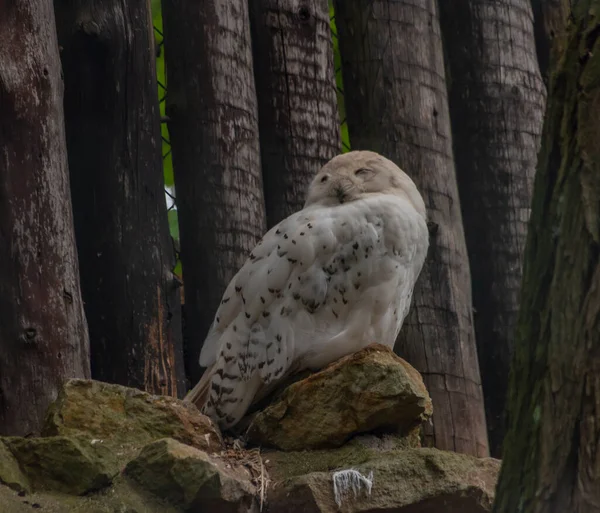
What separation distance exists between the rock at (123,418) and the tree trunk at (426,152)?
4.16 ft

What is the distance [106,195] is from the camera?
4.79m

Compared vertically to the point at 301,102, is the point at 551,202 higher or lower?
lower

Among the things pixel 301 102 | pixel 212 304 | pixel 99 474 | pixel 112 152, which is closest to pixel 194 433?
pixel 99 474

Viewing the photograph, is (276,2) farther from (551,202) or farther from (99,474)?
(551,202)

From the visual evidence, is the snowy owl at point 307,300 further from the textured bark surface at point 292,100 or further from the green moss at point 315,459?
the textured bark surface at point 292,100

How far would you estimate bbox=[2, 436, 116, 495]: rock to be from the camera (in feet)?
11.6

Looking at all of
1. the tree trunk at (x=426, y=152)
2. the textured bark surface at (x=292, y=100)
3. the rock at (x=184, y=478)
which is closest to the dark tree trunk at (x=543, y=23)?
the tree trunk at (x=426, y=152)

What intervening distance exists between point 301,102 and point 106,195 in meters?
1.03

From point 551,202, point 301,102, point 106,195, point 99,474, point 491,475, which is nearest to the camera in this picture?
point 551,202

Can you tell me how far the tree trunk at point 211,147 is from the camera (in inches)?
197

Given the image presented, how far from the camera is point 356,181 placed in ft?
15.6

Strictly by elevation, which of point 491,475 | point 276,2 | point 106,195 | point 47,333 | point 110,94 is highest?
point 276,2

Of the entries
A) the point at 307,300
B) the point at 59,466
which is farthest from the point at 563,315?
the point at 307,300

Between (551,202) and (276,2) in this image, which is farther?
(276,2)
